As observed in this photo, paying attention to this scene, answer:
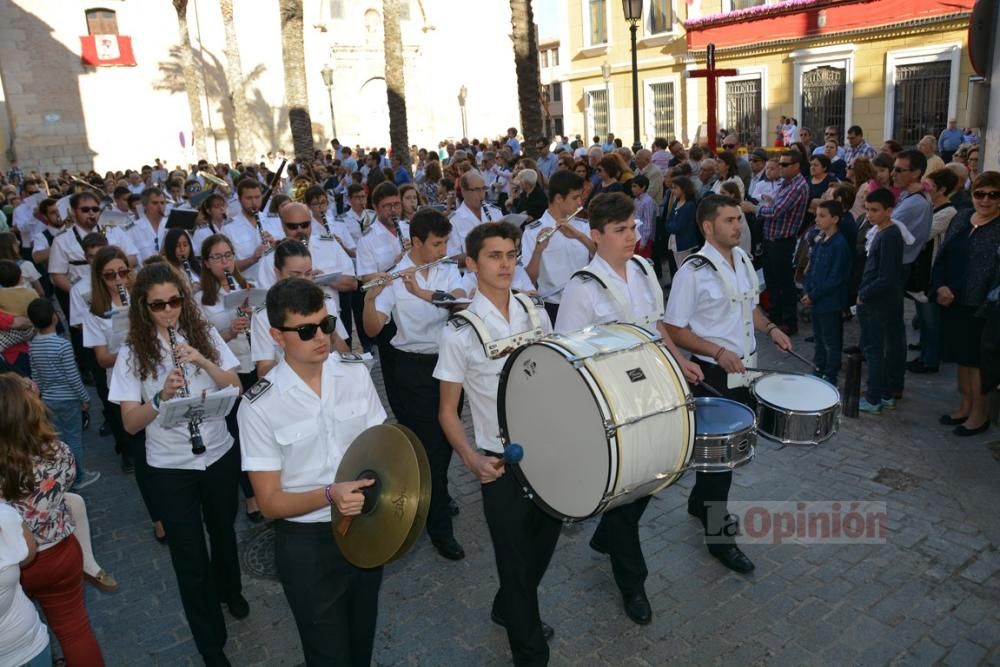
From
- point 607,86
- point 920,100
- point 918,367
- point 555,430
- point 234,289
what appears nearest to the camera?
point 555,430

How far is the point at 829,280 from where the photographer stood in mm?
7395

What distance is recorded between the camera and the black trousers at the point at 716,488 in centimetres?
482

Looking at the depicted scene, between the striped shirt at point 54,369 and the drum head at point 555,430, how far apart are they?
4301 mm

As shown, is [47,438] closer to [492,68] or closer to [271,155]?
[271,155]

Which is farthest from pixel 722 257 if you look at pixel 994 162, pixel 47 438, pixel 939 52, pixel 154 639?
pixel 939 52

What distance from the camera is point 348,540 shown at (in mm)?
2908

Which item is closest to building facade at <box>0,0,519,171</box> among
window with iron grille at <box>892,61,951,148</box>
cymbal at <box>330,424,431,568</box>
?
window with iron grille at <box>892,61,951,148</box>

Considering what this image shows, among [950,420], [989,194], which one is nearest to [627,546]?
[950,420]

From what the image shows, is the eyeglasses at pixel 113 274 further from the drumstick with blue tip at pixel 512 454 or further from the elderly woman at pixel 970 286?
the elderly woman at pixel 970 286

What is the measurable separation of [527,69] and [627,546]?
521 inches

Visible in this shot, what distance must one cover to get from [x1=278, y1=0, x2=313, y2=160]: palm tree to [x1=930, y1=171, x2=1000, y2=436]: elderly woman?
52.8ft

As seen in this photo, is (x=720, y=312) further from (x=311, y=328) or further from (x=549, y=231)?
(x=311, y=328)

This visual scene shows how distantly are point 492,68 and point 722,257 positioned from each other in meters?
43.5

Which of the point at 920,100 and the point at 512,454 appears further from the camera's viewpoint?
the point at 920,100
